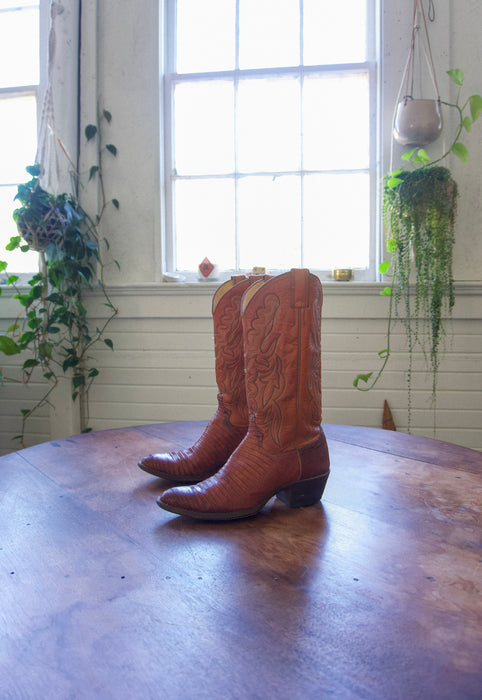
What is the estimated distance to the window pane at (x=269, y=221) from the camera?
2641mm

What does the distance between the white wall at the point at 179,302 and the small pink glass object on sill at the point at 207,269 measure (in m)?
0.09

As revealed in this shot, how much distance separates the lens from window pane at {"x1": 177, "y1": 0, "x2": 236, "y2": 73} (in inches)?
105

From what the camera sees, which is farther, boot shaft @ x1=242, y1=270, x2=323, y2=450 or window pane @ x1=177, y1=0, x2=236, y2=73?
window pane @ x1=177, y1=0, x2=236, y2=73

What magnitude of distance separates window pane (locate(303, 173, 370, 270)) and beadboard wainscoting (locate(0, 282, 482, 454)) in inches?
10.2

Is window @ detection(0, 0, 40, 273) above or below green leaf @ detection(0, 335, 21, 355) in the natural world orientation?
above

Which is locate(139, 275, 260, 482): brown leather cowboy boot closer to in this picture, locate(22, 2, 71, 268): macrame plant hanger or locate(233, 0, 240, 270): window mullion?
locate(233, 0, 240, 270): window mullion

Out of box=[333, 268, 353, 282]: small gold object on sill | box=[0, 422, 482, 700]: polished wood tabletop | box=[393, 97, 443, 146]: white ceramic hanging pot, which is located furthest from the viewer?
box=[333, 268, 353, 282]: small gold object on sill

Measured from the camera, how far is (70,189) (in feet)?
8.55

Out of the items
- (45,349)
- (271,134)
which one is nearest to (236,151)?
(271,134)

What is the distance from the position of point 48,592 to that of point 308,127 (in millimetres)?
2565

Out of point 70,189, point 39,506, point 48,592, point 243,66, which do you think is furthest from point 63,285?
point 48,592

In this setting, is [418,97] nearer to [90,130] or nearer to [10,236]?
[90,130]

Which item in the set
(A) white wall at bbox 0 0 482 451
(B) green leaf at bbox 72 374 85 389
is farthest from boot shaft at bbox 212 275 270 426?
(B) green leaf at bbox 72 374 85 389

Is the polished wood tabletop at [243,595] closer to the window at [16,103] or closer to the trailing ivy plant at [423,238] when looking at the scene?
the trailing ivy plant at [423,238]
